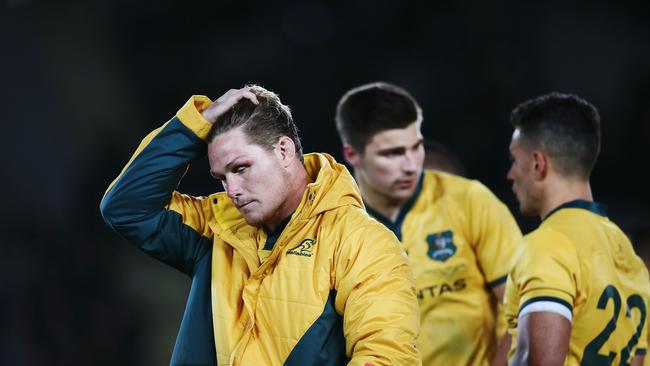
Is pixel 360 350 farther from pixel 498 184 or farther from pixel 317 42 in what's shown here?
pixel 317 42

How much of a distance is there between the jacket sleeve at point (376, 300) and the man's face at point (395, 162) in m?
1.33

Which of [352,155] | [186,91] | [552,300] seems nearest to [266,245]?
[552,300]

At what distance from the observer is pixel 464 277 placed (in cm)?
346

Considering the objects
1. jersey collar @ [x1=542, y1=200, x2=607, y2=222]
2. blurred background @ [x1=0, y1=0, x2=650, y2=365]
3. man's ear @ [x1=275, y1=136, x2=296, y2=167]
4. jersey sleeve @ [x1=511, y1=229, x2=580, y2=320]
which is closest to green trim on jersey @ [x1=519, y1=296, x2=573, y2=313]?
jersey sleeve @ [x1=511, y1=229, x2=580, y2=320]

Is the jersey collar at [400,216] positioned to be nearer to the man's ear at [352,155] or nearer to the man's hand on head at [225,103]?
the man's ear at [352,155]

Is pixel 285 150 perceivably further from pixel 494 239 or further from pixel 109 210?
pixel 494 239

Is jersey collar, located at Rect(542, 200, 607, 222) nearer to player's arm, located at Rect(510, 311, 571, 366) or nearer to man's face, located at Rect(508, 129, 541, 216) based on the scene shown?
man's face, located at Rect(508, 129, 541, 216)

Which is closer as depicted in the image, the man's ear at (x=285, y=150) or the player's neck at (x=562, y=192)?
the man's ear at (x=285, y=150)

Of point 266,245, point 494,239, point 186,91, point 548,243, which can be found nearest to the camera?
point 266,245

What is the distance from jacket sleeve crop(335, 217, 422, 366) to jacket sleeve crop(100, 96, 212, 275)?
528mm

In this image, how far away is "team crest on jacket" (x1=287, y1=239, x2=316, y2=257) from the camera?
227cm

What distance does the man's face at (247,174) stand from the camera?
233cm

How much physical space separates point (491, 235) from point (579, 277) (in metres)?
0.73

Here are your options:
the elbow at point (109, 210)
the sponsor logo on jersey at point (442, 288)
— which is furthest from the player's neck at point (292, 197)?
the sponsor logo on jersey at point (442, 288)
